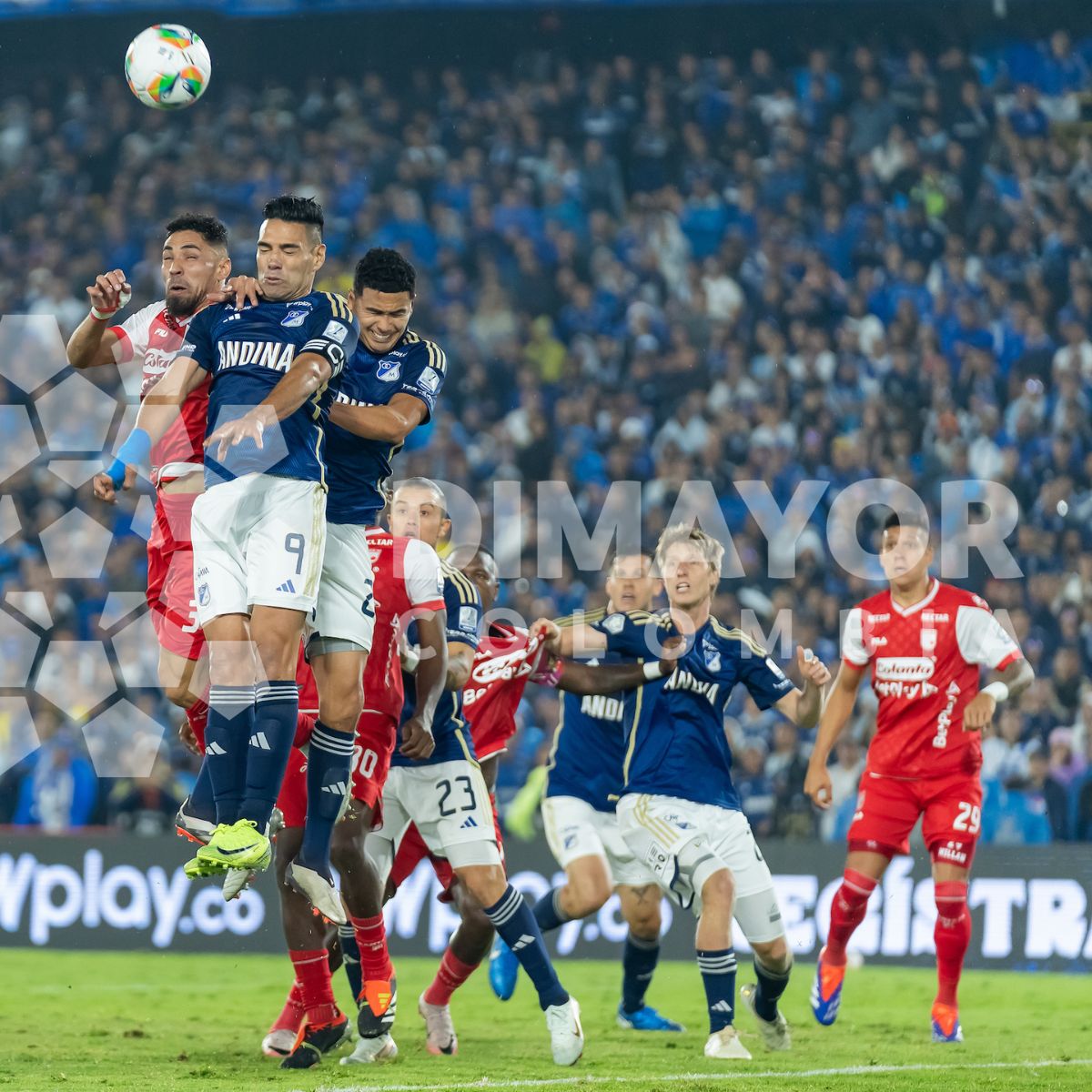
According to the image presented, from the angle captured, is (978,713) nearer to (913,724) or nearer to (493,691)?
(913,724)

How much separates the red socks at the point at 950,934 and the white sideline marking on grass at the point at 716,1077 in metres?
0.90

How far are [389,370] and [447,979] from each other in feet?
9.54

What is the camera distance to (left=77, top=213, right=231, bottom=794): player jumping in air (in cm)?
694

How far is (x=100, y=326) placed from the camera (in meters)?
6.82

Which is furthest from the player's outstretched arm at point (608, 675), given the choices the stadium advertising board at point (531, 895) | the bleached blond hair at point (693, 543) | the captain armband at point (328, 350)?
the stadium advertising board at point (531, 895)

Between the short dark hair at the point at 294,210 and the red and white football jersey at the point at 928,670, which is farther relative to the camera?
the red and white football jersey at the point at 928,670

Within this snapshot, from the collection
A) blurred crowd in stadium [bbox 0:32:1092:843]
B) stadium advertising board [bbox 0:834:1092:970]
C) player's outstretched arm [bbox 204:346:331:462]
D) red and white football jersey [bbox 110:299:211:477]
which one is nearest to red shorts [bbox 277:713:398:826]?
red and white football jersey [bbox 110:299:211:477]

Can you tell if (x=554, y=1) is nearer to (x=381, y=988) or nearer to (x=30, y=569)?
(x=30, y=569)

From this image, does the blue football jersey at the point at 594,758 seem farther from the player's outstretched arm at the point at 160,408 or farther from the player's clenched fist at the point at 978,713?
the player's outstretched arm at the point at 160,408

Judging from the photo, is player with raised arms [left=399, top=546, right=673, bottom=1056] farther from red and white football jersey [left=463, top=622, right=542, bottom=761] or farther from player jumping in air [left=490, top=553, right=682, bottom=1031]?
player jumping in air [left=490, top=553, right=682, bottom=1031]

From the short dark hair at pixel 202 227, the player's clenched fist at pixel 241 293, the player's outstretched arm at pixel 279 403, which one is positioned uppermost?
the short dark hair at pixel 202 227

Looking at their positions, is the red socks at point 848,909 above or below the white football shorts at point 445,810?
below

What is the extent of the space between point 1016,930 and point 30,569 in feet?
32.4

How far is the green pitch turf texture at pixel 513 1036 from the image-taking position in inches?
244
